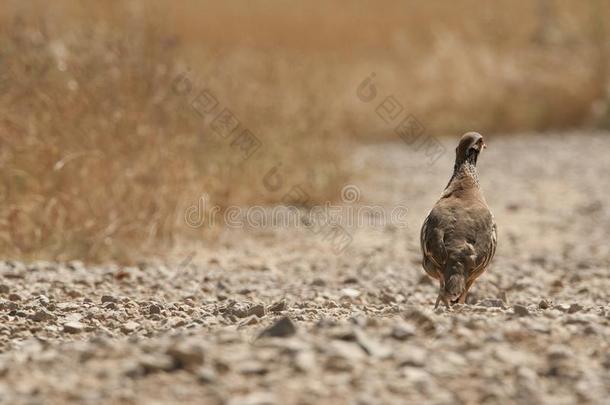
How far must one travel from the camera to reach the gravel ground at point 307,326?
130 inches

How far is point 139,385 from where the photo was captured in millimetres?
3270

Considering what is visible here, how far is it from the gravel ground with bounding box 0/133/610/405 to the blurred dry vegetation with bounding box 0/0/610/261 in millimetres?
587

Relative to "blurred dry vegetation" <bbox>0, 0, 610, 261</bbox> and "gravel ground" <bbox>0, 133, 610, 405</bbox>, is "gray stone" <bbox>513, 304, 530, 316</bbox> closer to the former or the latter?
"gravel ground" <bbox>0, 133, 610, 405</bbox>

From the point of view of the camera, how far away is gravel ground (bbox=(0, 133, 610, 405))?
3.31 metres

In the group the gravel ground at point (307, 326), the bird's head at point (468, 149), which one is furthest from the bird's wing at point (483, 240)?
the bird's head at point (468, 149)

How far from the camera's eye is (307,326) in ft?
14.1

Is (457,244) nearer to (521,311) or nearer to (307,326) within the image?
(521,311)

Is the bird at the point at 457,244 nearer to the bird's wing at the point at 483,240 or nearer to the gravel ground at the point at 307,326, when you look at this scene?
the bird's wing at the point at 483,240

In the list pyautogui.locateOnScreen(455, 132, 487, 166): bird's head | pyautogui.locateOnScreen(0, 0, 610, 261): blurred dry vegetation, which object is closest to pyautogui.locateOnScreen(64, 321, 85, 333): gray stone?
pyautogui.locateOnScreen(455, 132, 487, 166): bird's head

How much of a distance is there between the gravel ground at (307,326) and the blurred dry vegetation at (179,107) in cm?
59

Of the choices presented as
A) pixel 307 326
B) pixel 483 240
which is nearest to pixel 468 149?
pixel 483 240

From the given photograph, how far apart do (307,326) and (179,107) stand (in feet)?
14.8

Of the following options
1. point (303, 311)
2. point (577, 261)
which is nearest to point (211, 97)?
point (577, 261)

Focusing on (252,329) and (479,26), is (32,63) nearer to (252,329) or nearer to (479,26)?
(252,329)
